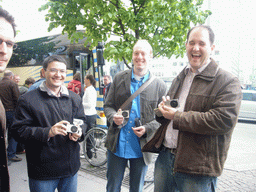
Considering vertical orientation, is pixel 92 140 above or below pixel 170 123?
below

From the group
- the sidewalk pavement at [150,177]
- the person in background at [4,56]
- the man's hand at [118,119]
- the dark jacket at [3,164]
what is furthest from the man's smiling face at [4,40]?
the sidewalk pavement at [150,177]

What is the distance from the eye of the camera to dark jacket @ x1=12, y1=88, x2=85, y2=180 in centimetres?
188

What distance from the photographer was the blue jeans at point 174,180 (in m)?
1.57

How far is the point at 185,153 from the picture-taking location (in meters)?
1.56

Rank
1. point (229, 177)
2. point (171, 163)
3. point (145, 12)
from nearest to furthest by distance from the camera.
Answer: point (171, 163), point (145, 12), point (229, 177)

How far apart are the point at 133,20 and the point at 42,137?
2419 mm

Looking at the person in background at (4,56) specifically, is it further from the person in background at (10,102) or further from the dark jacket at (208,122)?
the person in background at (10,102)

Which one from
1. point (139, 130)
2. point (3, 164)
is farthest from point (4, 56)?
point (139, 130)

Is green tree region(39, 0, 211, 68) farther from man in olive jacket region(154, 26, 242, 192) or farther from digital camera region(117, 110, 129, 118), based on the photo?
man in olive jacket region(154, 26, 242, 192)

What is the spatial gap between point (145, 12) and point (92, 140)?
3114 mm

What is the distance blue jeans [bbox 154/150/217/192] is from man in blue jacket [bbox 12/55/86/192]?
2.71 feet

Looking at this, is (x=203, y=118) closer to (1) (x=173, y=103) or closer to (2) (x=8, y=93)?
(1) (x=173, y=103)

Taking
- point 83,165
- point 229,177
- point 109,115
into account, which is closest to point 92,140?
point 83,165

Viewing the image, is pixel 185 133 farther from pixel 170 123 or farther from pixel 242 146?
pixel 242 146
